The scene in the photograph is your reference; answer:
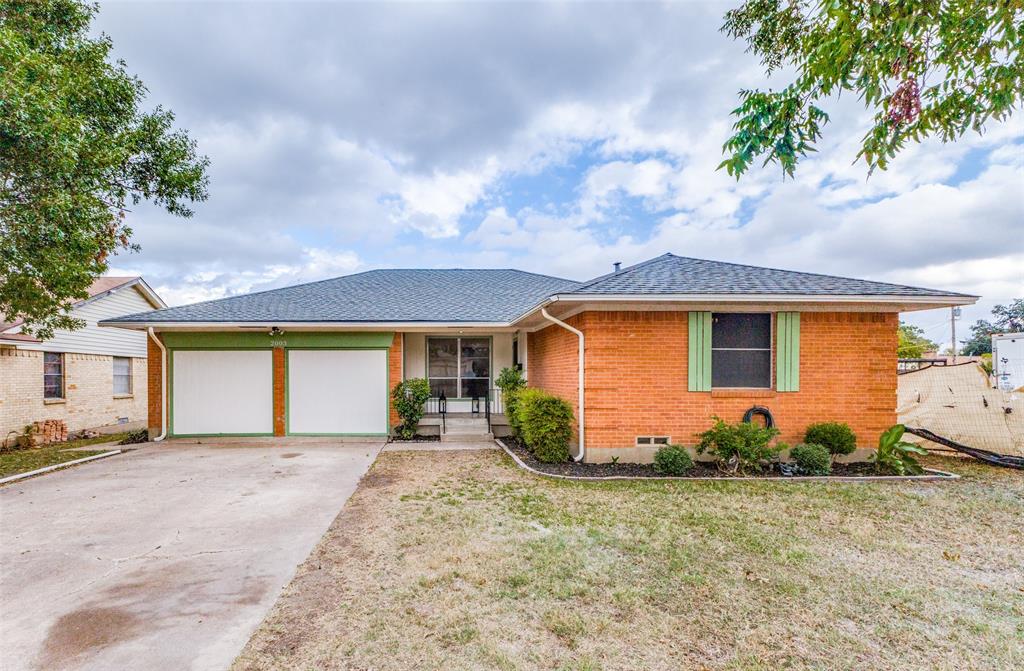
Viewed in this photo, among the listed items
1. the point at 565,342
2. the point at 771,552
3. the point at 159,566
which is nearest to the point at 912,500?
the point at 771,552

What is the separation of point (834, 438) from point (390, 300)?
988 centimetres

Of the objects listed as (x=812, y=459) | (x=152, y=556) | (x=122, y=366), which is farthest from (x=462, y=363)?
(x=122, y=366)

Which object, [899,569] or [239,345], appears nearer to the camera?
[899,569]

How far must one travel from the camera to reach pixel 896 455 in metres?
7.22

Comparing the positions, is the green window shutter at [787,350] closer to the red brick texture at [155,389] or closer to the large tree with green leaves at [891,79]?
the large tree with green leaves at [891,79]

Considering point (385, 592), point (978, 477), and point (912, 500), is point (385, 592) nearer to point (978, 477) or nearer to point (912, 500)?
point (912, 500)

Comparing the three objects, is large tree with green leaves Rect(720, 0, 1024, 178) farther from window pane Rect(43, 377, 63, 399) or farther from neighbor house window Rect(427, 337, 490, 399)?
window pane Rect(43, 377, 63, 399)

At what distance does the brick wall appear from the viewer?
1127cm

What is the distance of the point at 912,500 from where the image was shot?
228 inches

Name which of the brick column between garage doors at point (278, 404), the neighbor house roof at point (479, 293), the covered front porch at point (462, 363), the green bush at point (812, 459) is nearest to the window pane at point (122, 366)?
the neighbor house roof at point (479, 293)

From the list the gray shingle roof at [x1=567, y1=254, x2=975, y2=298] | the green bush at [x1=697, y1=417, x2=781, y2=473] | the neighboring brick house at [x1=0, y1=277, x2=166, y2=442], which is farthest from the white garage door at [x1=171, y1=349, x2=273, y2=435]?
the green bush at [x1=697, y1=417, x2=781, y2=473]

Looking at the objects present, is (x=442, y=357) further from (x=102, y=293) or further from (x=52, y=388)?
(x=102, y=293)

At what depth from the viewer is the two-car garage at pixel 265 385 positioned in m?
10.4

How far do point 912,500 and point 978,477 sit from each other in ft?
7.98
